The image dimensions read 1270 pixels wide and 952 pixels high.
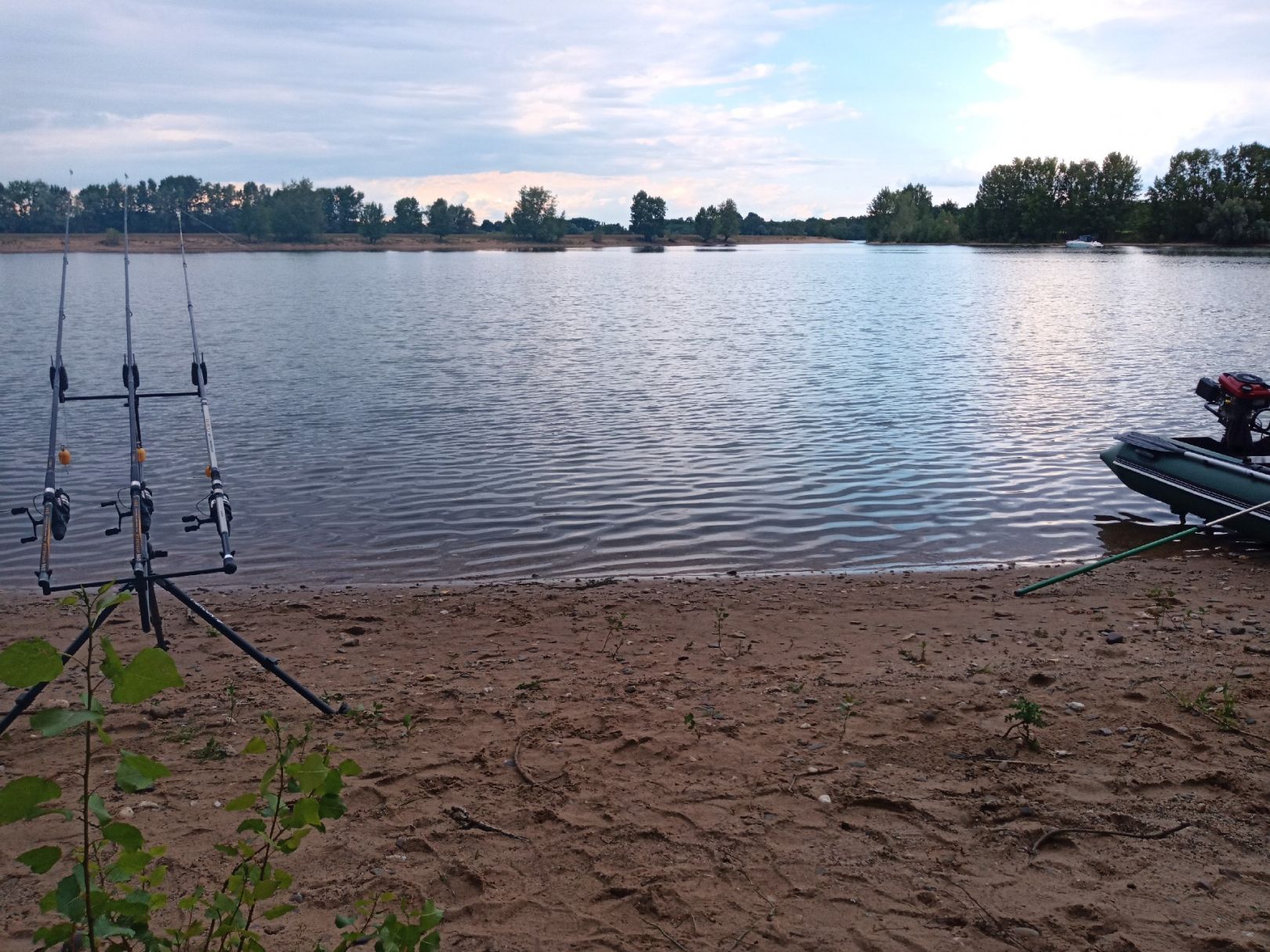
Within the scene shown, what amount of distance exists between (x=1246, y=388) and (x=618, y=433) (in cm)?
826

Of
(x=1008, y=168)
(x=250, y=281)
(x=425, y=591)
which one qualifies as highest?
(x=1008, y=168)

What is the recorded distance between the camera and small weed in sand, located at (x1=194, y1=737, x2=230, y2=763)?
464cm

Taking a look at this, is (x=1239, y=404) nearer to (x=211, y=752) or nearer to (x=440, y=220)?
(x=211, y=752)

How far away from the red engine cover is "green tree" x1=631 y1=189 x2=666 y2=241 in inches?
7014

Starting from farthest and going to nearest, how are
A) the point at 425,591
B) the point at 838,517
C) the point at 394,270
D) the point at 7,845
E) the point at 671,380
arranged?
the point at 394,270 < the point at 671,380 < the point at 838,517 < the point at 425,591 < the point at 7,845

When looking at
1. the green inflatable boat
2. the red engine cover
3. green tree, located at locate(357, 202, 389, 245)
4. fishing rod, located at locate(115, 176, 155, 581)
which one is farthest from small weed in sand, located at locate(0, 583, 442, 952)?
green tree, located at locate(357, 202, 389, 245)

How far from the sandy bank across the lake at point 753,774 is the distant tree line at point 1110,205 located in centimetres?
10846

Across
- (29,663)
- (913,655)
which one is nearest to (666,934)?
(29,663)

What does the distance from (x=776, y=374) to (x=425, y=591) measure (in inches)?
559

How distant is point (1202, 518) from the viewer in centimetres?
1002

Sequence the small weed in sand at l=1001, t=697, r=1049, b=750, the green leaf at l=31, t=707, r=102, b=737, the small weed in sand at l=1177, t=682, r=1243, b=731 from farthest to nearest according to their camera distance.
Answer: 1. the small weed in sand at l=1177, t=682, r=1243, b=731
2. the small weed in sand at l=1001, t=697, r=1049, b=750
3. the green leaf at l=31, t=707, r=102, b=737

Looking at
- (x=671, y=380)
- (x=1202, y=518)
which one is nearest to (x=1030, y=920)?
(x=1202, y=518)

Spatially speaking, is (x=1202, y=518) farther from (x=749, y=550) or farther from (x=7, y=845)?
(x=7, y=845)

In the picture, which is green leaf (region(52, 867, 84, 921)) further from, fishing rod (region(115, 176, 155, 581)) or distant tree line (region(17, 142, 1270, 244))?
distant tree line (region(17, 142, 1270, 244))
